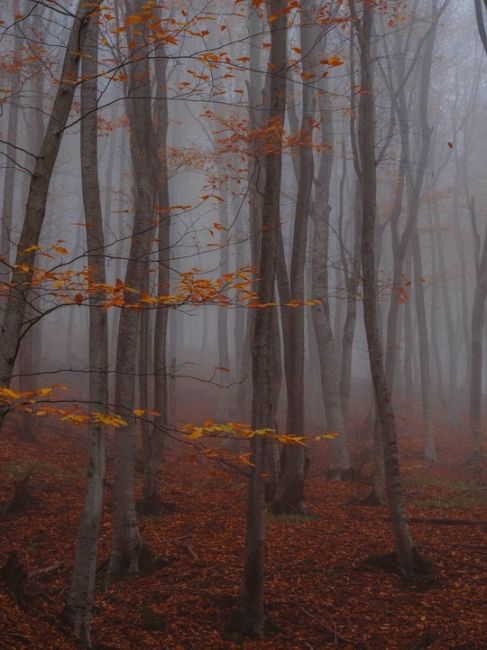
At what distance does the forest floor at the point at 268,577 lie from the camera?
17.1 feet

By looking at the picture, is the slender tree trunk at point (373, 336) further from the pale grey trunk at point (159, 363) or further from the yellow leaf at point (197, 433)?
the yellow leaf at point (197, 433)

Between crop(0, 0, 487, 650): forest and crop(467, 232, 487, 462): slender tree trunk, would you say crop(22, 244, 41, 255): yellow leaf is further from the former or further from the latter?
crop(467, 232, 487, 462): slender tree trunk

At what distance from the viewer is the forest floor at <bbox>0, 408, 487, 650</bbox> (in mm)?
5211

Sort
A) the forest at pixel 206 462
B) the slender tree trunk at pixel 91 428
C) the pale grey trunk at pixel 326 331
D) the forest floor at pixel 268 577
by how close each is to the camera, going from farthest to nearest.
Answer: the pale grey trunk at pixel 326 331 → the forest floor at pixel 268 577 → the slender tree trunk at pixel 91 428 → the forest at pixel 206 462

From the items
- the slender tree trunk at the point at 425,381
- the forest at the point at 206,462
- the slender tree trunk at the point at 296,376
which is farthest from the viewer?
the slender tree trunk at the point at 425,381

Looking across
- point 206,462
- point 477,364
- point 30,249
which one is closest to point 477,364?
point 477,364

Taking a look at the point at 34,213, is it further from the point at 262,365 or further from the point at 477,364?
the point at 477,364

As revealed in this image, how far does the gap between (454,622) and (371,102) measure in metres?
6.18

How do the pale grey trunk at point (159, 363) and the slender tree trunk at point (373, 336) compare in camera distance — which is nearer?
the slender tree trunk at point (373, 336)

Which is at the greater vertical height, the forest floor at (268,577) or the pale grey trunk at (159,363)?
the pale grey trunk at (159,363)

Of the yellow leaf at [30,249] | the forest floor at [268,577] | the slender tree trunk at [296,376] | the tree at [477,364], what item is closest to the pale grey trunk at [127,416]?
the forest floor at [268,577]

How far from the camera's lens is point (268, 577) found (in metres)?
6.57

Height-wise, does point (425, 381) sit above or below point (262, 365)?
below

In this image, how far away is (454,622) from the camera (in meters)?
5.40
